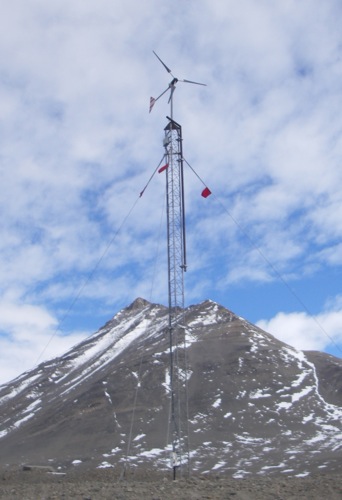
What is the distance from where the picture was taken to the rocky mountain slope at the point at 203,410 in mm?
93625

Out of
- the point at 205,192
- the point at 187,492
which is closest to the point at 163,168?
the point at 205,192

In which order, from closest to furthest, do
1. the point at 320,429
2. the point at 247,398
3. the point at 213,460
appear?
the point at 213,460 < the point at 320,429 < the point at 247,398

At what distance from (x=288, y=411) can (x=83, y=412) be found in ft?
158

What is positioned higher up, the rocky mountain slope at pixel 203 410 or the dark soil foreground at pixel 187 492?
the rocky mountain slope at pixel 203 410

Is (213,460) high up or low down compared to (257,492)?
up

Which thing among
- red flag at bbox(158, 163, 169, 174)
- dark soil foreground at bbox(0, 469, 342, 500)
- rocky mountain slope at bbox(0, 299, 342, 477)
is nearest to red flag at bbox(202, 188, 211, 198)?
red flag at bbox(158, 163, 169, 174)

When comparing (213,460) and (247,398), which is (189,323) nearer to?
(247,398)

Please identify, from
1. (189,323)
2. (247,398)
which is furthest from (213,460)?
(189,323)

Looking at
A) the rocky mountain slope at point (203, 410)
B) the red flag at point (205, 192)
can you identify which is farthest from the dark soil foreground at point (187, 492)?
the rocky mountain slope at point (203, 410)

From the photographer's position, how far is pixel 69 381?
173625 mm

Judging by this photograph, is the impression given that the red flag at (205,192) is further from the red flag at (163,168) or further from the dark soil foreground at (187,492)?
the dark soil foreground at (187,492)

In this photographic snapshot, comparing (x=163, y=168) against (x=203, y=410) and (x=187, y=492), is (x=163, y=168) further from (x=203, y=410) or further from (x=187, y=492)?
(x=203, y=410)

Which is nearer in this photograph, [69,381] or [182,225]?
[182,225]

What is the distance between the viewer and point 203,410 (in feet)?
409
